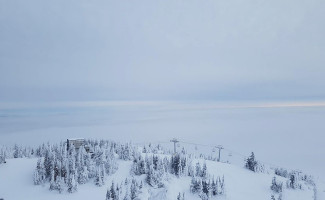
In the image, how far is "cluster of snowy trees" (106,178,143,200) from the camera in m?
79.1

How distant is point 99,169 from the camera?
9112 cm

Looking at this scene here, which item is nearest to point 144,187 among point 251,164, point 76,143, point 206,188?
point 206,188

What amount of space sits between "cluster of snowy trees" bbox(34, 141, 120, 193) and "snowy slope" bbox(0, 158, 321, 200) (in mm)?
2141

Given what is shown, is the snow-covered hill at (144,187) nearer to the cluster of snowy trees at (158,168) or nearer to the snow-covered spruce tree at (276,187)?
the cluster of snowy trees at (158,168)

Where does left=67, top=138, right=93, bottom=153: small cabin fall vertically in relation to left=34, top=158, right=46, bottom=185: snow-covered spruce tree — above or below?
above

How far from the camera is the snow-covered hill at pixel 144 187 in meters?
84.1

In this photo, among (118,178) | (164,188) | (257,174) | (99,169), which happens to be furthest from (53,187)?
(257,174)

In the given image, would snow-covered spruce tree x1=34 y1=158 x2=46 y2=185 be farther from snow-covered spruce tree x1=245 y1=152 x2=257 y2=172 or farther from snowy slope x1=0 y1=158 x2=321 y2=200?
snow-covered spruce tree x1=245 y1=152 x2=257 y2=172

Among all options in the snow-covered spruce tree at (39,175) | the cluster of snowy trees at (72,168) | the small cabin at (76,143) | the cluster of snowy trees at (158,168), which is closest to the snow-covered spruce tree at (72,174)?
the cluster of snowy trees at (72,168)

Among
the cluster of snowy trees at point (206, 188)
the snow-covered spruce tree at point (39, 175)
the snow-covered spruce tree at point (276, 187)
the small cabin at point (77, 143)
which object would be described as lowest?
the snow-covered spruce tree at point (276, 187)

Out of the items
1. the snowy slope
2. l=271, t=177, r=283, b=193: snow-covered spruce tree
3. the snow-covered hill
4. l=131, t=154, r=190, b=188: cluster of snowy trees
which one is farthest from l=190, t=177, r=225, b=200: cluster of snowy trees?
l=271, t=177, r=283, b=193: snow-covered spruce tree

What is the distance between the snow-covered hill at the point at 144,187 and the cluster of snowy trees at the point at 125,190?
390 mm

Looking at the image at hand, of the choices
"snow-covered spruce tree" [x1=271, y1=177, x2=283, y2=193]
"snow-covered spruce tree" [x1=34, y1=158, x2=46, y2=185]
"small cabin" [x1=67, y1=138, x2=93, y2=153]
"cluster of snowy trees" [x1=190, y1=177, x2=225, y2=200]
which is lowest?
"snow-covered spruce tree" [x1=271, y1=177, x2=283, y2=193]

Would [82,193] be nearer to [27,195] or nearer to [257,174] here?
[27,195]
